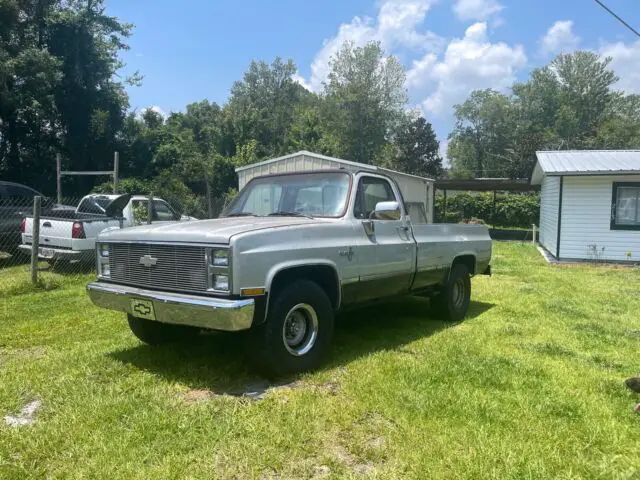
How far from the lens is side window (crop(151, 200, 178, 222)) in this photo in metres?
12.6

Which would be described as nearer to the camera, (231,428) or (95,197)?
(231,428)

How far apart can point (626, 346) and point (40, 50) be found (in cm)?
2392

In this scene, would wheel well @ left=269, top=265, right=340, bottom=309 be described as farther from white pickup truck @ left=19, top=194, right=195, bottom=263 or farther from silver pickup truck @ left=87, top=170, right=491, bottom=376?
white pickup truck @ left=19, top=194, right=195, bottom=263

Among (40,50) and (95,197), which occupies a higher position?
(40,50)

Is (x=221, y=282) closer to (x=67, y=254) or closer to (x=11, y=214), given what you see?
(x=67, y=254)

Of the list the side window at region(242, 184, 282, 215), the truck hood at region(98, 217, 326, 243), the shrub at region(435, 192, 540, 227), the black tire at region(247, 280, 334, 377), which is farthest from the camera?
the shrub at region(435, 192, 540, 227)

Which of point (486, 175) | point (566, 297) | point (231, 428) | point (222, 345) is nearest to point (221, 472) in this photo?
point (231, 428)

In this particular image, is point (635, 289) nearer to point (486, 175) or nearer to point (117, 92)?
point (117, 92)

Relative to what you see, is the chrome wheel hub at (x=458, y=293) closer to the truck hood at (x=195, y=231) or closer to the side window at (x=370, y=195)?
the side window at (x=370, y=195)

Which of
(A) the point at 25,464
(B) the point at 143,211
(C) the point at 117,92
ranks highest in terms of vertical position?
(C) the point at 117,92

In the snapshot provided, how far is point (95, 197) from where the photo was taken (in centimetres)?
1280

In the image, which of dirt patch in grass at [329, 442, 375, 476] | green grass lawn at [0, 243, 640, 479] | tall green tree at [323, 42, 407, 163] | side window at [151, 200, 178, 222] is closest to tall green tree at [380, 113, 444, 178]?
tall green tree at [323, 42, 407, 163]

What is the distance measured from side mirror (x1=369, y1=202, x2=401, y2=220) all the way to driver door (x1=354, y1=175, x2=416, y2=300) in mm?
64

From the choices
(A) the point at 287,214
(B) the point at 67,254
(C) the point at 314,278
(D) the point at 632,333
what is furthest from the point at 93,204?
(D) the point at 632,333
